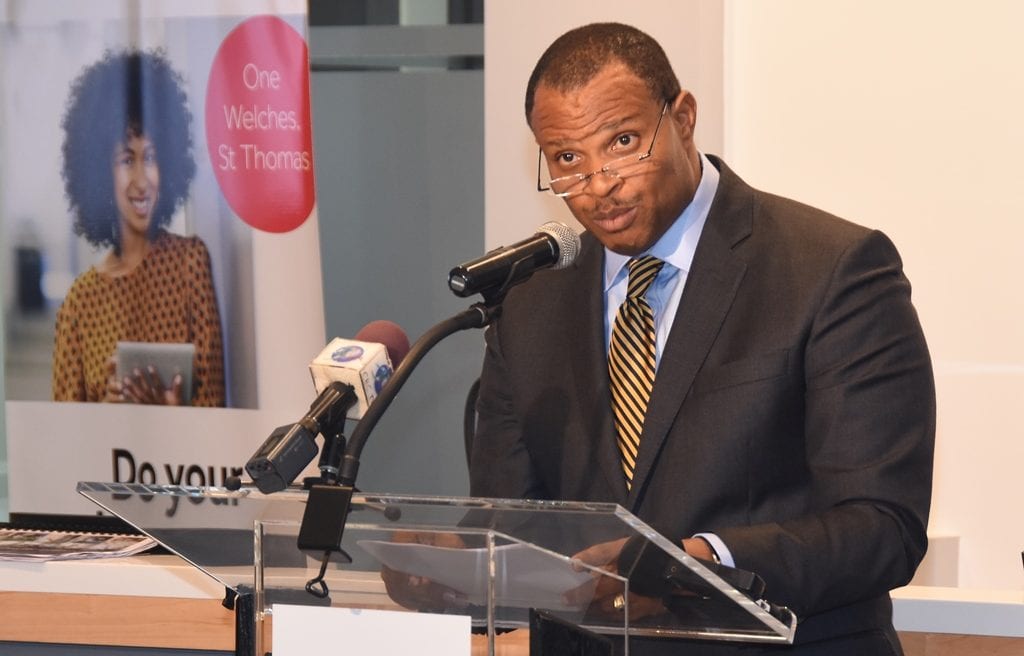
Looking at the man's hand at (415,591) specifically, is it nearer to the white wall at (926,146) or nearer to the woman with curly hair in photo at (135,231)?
the woman with curly hair in photo at (135,231)

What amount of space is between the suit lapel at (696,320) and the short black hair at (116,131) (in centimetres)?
187

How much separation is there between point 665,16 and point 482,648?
105 inches

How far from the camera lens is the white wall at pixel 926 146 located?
3732 millimetres

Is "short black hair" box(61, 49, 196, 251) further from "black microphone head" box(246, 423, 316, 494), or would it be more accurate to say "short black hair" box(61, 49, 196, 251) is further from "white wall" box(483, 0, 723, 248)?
"black microphone head" box(246, 423, 316, 494)

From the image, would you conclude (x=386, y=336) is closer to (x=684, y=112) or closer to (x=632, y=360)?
(x=632, y=360)

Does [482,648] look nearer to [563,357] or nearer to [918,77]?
[563,357]

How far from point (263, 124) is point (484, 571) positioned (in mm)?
2362

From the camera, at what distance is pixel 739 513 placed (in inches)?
85.0

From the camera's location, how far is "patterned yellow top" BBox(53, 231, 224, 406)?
3732mm

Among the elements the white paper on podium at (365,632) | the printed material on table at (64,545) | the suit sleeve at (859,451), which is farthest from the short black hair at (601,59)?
the printed material on table at (64,545)

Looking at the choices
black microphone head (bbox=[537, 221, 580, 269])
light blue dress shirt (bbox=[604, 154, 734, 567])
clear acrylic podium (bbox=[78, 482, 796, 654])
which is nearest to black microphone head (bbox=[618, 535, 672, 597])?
clear acrylic podium (bbox=[78, 482, 796, 654])

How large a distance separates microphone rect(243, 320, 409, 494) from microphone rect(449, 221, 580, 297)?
13 centimetres

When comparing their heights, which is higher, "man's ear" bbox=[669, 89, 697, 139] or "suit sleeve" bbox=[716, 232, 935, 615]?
"man's ear" bbox=[669, 89, 697, 139]

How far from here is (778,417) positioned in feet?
7.06
